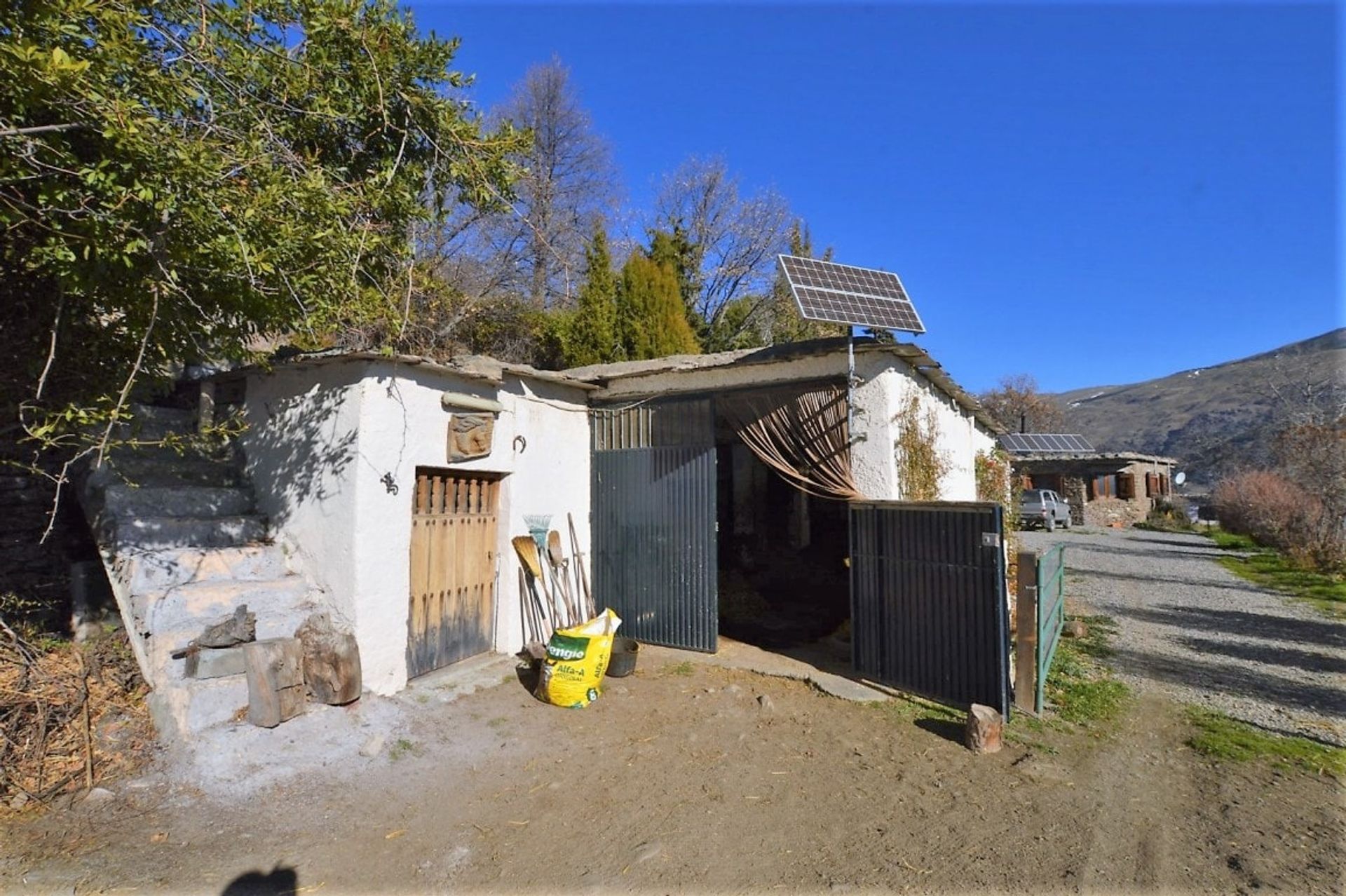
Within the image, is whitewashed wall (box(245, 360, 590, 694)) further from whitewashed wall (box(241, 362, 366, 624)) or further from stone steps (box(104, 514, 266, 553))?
stone steps (box(104, 514, 266, 553))

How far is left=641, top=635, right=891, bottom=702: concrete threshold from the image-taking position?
242 inches

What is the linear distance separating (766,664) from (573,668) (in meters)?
2.24

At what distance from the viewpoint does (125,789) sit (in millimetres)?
3961

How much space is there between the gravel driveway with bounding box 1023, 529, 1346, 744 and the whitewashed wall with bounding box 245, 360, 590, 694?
23.6ft

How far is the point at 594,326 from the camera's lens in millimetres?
13055

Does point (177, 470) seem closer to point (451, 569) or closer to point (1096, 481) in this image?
point (451, 569)

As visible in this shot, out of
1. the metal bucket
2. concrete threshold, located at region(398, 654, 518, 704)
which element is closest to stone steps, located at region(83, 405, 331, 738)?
concrete threshold, located at region(398, 654, 518, 704)

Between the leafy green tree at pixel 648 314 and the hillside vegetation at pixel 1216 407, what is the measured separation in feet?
67.8

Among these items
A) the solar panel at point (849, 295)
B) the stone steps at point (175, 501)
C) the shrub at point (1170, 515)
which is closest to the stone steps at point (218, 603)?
the stone steps at point (175, 501)

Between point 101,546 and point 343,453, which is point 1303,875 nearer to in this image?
point 343,453

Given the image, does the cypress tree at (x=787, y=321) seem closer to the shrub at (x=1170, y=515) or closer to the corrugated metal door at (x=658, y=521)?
the corrugated metal door at (x=658, y=521)

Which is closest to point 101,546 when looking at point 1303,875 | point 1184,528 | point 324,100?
point 324,100

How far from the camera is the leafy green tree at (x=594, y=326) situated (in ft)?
42.7

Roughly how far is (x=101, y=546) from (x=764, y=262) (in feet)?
64.3
